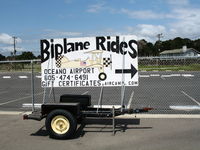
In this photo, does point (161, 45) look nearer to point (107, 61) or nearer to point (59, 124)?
point (107, 61)

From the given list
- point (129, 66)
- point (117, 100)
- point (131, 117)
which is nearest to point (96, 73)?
point (129, 66)

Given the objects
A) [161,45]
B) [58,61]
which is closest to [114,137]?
[58,61]

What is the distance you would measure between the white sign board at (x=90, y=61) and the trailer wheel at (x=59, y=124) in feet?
4.81

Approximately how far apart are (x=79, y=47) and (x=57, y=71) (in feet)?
2.97

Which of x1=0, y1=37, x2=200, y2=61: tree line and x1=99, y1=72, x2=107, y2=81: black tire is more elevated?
x1=0, y1=37, x2=200, y2=61: tree line

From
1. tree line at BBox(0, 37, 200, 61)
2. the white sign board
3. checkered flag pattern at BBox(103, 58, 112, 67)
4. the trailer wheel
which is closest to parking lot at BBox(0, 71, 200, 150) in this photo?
the trailer wheel

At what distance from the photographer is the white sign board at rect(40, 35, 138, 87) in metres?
7.73

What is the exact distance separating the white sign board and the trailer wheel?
147cm

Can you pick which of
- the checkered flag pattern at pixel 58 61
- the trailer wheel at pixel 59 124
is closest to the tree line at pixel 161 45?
the checkered flag pattern at pixel 58 61

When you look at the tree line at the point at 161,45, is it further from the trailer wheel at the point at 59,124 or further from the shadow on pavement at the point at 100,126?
the trailer wheel at the point at 59,124

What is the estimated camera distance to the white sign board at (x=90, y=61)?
304 inches

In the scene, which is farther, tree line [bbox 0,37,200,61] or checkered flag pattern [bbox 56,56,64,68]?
tree line [bbox 0,37,200,61]

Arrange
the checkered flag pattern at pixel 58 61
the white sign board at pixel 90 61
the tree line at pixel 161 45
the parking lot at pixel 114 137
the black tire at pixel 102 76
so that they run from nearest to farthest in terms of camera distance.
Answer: the parking lot at pixel 114 137, the white sign board at pixel 90 61, the black tire at pixel 102 76, the checkered flag pattern at pixel 58 61, the tree line at pixel 161 45

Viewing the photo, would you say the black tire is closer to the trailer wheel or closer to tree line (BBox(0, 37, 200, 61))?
the trailer wheel
